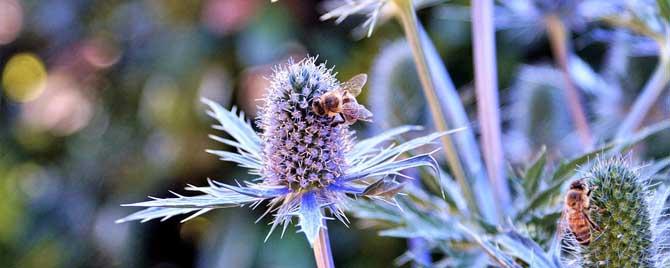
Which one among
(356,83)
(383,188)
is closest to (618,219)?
(383,188)

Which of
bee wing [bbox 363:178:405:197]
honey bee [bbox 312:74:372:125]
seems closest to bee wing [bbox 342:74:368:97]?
honey bee [bbox 312:74:372:125]

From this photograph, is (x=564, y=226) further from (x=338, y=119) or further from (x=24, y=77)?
(x=24, y=77)

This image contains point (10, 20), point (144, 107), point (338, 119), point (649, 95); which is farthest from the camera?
point (10, 20)

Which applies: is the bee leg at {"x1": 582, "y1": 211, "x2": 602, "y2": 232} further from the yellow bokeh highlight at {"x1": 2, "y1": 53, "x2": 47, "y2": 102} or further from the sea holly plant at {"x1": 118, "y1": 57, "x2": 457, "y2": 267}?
the yellow bokeh highlight at {"x1": 2, "y1": 53, "x2": 47, "y2": 102}

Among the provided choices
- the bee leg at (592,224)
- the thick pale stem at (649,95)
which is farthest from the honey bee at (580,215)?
the thick pale stem at (649,95)

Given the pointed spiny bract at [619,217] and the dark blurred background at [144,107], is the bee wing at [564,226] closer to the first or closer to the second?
the pointed spiny bract at [619,217]
